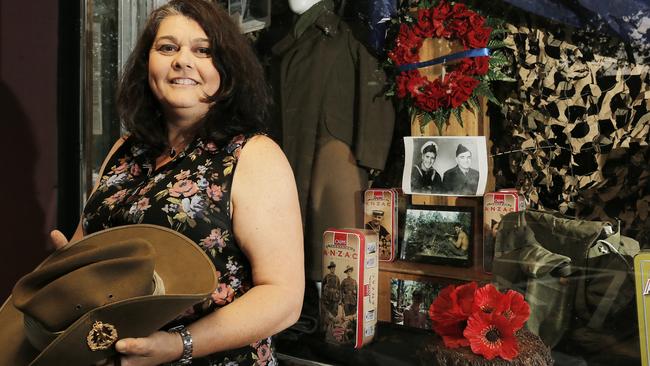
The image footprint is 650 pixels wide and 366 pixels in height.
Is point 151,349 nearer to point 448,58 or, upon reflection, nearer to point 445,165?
point 445,165

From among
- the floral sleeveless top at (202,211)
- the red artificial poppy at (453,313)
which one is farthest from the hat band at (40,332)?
the red artificial poppy at (453,313)

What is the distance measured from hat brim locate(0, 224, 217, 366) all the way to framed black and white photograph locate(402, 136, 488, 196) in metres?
0.88

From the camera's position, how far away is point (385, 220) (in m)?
2.03

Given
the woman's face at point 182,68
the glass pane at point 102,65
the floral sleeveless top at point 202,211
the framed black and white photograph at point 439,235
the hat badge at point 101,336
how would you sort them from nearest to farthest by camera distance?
the hat badge at point 101,336
the floral sleeveless top at point 202,211
the woman's face at point 182,68
the framed black and white photograph at point 439,235
the glass pane at point 102,65

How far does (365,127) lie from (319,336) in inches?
28.4

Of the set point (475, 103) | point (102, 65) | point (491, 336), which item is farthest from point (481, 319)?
point (102, 65)

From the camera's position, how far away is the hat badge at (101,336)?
1.11m

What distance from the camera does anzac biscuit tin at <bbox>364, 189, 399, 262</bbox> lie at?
2.01 metres

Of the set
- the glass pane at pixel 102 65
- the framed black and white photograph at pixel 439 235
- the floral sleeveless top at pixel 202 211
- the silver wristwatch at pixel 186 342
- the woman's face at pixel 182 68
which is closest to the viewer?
the silver wristwatch at pixel 186 342

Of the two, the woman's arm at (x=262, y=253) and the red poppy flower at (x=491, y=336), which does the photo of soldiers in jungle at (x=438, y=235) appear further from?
the woman's arm at (x=262, y=253)

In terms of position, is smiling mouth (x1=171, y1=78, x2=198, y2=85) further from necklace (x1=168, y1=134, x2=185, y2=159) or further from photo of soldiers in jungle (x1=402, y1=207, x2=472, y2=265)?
photo of soldiers in jungle (x1=402, y1=207, x2=472, y2=265)

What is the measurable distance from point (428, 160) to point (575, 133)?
0.44 metres

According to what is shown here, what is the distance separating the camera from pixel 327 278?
2084mm

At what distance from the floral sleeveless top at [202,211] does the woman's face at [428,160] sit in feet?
2.22
